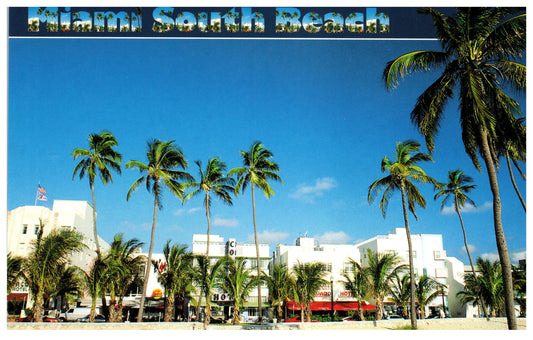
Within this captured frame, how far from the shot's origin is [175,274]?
20047mm

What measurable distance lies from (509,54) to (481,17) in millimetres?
1171

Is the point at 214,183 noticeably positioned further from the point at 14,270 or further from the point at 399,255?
the point at 399,255

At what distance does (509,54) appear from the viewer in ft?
33.3

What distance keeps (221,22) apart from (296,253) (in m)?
28.6

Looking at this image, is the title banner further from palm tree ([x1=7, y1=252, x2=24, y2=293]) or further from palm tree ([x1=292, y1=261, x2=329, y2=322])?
palm tree ([x1=292, y1=261, x2=329, y2=322])

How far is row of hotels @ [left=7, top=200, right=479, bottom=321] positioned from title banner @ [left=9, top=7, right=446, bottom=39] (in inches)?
763

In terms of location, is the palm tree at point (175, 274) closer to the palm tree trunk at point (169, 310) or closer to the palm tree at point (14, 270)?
the palm tree trunk at point (169, 310)

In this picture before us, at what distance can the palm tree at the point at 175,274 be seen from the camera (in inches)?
784

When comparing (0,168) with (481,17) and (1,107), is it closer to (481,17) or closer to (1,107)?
(1,107)

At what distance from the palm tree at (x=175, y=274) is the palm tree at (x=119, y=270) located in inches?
62.1

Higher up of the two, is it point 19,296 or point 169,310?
point 19,296

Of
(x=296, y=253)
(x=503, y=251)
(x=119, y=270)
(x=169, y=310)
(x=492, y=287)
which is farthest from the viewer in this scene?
(x=296, y=253)

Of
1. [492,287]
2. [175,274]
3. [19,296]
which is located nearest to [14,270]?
[175,274]
